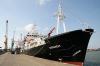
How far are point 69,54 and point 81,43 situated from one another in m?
2.16

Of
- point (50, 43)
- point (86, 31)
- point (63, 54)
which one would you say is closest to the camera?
point (86, 31)

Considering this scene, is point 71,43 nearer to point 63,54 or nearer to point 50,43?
point 63,54

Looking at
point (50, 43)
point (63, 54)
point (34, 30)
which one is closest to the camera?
point (63, 54)

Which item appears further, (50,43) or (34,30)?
(34,30)

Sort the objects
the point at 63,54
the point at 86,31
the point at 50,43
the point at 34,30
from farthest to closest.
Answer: the point at 34,30, the point at 50,43, the point at 63,54, the point at 86,31

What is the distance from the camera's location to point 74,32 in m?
27.0

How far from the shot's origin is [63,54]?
1099 inches

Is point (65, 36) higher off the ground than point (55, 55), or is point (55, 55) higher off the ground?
point (65, 36)

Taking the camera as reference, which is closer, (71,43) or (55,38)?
(71,43)

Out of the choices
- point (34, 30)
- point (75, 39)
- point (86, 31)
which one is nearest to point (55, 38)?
point (75, 39)

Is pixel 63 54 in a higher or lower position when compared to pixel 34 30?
lower

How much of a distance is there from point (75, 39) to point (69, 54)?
2149mm

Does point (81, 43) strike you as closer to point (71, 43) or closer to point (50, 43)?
point (71, 43)

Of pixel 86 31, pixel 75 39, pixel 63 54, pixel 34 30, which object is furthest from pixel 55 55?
pixel 34 30
